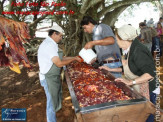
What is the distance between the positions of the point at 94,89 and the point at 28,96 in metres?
4.39

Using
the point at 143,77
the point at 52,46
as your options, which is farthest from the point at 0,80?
the point at 143,77

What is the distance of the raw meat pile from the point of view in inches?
84.5

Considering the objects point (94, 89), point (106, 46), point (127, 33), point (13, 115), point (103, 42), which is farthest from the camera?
point (13, 115)

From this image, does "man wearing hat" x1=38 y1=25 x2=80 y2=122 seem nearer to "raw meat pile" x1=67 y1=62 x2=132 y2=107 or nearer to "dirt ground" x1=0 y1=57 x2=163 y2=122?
"raw meat pile" x1=67 y1=62 x2=132 y2=107

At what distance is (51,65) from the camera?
3.34 m

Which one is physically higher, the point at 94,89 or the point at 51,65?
the point at 51,65

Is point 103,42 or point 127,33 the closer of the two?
point 127,33

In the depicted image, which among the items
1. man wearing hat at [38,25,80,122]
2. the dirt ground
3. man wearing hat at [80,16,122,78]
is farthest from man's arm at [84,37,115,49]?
the dirt ground

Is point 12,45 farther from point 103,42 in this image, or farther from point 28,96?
point 28,96

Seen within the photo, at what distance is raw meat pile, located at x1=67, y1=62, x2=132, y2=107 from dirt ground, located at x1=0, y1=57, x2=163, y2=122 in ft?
6.52

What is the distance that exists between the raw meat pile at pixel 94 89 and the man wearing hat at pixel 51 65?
447mm

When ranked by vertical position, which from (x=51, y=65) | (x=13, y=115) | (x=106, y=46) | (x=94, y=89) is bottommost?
(x=13, y=115)

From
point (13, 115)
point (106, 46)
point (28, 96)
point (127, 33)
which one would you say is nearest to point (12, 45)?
point (127, 33)

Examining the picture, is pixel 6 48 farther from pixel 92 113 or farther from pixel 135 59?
pixel 135 59
